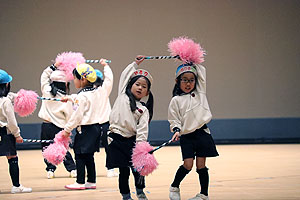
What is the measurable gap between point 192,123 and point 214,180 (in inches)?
60.8

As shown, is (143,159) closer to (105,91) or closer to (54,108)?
(105,91)

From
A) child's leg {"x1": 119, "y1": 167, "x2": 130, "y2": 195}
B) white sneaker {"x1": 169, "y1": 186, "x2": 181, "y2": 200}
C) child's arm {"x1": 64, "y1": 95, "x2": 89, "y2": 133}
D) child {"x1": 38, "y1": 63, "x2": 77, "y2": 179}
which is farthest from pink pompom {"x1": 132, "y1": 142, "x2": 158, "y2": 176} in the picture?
child {"x1": 38, "y1": 63, "x2": 77, "y2": 179}

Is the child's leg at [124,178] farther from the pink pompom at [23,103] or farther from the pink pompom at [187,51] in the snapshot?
the pink pompom at [23,103]

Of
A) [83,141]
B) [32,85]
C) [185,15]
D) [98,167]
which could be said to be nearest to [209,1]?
[185,15]

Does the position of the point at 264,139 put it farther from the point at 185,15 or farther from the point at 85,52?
the point at 85,52

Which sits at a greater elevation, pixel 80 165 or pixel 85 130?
pixel 85 130

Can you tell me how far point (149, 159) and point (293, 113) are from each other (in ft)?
24.8

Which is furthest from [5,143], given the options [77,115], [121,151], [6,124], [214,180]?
[214,180]

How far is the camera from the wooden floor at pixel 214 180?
4844 millimetres

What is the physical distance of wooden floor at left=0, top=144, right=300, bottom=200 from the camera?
484 centimetres

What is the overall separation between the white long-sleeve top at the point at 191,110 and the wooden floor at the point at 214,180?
0.67 meters

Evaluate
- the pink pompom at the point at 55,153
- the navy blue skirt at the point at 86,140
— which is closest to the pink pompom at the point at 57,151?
the pink pompom at the point at 55,153

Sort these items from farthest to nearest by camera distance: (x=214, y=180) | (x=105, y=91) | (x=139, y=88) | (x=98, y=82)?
(x=98, y=82) < (x=105, y=91) < (x=214, y=180) < (x=139, y=88)

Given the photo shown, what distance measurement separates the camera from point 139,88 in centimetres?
436
